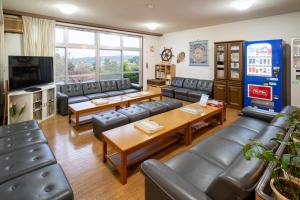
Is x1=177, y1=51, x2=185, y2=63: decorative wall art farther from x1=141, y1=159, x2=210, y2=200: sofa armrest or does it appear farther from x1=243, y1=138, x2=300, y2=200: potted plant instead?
x1=243, y1=138, x2=300, y2=200: potted plant

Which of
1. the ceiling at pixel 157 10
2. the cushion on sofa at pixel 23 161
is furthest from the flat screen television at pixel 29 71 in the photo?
the cushion on sofa at pixel 23 161

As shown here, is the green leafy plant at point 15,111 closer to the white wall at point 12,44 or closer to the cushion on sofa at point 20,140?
the white wall at point 12,44

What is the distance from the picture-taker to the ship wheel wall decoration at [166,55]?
7.28 m

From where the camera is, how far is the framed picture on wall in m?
6.16

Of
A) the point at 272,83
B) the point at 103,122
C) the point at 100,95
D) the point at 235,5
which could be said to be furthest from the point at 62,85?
the point at 272,83

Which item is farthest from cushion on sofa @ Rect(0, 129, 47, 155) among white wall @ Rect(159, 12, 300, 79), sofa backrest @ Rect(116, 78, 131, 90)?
white wall @ Rect(159, 12, 300, 79)

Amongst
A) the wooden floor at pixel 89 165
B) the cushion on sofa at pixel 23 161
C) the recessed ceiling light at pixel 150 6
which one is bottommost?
the wooden floor at pixel 89 165

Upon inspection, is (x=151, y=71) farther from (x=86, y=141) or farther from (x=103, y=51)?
(x=86, y=141)

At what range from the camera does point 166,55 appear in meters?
7.43

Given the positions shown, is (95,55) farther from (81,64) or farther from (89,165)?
(89,165)

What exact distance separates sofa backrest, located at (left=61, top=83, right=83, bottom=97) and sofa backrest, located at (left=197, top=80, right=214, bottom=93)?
3.74 m

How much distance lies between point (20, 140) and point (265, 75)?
16.9 ft

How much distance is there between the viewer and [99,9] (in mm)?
4059

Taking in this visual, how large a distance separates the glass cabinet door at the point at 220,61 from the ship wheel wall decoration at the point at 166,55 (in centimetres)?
215
